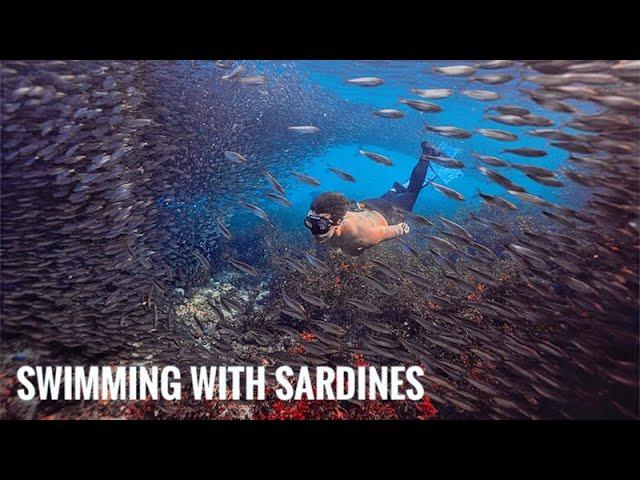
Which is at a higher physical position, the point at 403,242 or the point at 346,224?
the point at 346,224

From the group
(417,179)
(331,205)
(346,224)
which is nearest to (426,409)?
(346,224)

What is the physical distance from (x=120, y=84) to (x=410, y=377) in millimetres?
7418

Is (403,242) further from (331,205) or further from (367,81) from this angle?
(367,81)

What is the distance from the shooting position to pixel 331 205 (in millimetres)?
5949

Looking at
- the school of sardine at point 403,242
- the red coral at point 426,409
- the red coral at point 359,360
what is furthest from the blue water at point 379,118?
the red coral at point 426,409

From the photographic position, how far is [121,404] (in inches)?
216

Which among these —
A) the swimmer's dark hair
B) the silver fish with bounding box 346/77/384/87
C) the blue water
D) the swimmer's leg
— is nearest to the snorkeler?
the swimmer's dark hair

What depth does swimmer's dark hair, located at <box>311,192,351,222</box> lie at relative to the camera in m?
5.93

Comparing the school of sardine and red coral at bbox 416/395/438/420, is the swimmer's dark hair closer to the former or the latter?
the school of sardine

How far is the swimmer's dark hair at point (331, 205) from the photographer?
19.5ft

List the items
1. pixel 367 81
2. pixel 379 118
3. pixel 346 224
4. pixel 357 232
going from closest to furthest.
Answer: pixel 367 81, pixel 346 224, pixel 357 232, pixel 379 118

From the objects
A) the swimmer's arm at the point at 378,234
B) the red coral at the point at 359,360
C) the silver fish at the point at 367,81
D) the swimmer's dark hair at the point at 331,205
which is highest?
the silver fish at the point at 367,81

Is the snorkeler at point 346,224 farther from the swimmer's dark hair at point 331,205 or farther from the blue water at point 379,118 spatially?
the blue water at point 379,118

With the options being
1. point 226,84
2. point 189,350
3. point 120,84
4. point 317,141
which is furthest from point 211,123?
point 317,141
